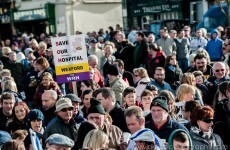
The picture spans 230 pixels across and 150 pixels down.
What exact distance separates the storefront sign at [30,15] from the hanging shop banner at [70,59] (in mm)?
34403

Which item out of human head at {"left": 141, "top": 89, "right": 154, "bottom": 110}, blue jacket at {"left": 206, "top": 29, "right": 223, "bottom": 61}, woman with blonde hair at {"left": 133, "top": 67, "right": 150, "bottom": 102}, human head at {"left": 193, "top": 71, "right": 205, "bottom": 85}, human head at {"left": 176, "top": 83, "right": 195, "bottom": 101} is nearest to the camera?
human head at {"left": 141, "top": 89, "right": 154, "bottom": 110}

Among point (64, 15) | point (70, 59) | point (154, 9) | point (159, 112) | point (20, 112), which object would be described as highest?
point (154, 9)

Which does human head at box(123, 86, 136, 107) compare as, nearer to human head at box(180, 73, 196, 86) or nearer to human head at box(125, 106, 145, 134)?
human head at box(180, 73, 196, 86)

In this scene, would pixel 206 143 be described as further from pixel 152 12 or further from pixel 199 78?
pixel 152 12

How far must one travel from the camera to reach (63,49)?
11383 millimetres

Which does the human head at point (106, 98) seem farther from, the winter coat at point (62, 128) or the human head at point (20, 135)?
the human head at point (20, 135)

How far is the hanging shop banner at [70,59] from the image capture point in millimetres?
11281

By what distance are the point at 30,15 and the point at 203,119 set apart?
40135 millimetres

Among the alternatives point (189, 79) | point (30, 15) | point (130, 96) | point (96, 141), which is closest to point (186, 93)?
point (130, 96)

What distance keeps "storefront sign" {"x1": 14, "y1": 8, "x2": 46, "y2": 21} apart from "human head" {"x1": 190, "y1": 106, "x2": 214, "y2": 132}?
125 feet

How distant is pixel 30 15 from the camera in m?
47.1

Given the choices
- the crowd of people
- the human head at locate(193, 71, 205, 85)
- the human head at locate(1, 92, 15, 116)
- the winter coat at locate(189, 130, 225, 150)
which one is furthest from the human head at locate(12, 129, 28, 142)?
the human head at locate(193, 71, 205, 85)

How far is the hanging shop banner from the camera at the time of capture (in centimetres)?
1128

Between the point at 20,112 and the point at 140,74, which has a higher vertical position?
the point at 140,74
